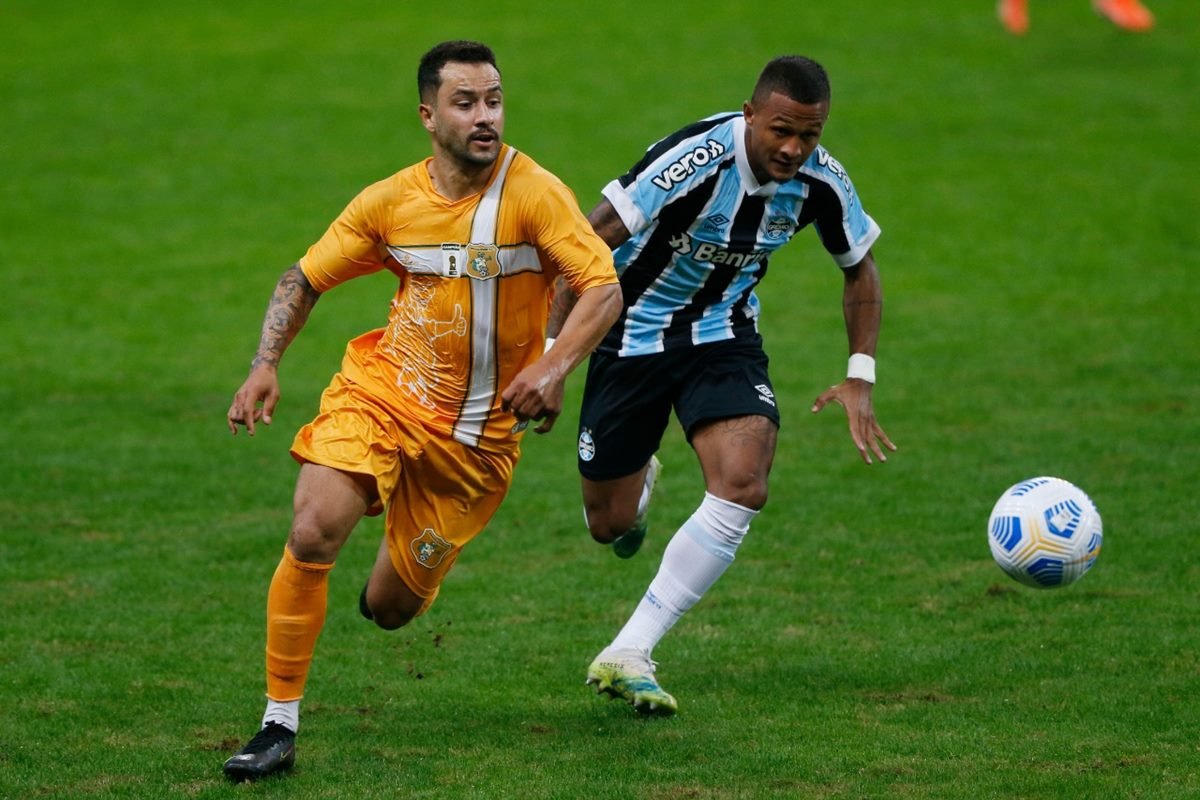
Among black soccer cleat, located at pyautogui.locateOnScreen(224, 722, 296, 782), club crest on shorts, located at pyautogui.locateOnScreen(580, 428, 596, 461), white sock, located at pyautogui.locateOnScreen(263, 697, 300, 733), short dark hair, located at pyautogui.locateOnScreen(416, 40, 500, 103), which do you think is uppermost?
short dark hair, located at pyautogui.locateOnScreen(416, 40, 500, 103)

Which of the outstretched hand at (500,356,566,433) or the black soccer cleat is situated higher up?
the outstretched hand at (500,356,566,433)

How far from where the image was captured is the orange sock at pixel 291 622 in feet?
19.9

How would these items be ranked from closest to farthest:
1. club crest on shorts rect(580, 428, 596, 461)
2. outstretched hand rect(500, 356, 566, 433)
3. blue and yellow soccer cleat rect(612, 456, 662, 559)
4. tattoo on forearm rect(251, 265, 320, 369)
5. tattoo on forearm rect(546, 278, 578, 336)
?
1. outstretched hand rect(500, 356, 566, 433)
2. tattoo on forearm rect(251, 265, 320, 369)
3. tattoo on forearm rect(546, 278, 578, 336)
4. club crest on shorts rect(580, 428, 596, 461)
5. blue and yellow soccer cleat rect(612, 456, 662, 559)

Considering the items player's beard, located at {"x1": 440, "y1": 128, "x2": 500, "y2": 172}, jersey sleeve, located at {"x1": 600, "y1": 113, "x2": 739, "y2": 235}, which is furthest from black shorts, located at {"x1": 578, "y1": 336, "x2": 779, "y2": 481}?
player's beard, located at {"x1": 440, "y1": 128, "x2": 500, "y2": 172}

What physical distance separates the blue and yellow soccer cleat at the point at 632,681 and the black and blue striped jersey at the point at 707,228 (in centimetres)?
140

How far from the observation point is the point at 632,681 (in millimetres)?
6695

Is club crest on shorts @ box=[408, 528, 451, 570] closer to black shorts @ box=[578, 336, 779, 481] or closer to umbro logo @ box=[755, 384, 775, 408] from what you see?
black shorts @ box=[578, 336, 779, 481]

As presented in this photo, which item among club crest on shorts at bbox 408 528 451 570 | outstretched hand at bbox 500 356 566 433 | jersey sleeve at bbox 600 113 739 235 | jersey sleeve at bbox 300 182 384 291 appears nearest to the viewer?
outstretched hand at bbox 500 356 566 433

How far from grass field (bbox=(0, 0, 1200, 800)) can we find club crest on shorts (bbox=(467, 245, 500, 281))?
5.84 feet

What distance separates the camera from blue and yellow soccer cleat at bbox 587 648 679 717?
6691mm

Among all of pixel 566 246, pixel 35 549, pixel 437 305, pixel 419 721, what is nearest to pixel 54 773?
pixel 419 721

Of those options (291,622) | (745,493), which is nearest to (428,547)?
(291,622)

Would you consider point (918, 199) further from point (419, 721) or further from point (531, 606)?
point (419, 721)

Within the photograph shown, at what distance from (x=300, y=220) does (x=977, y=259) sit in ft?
26.7
